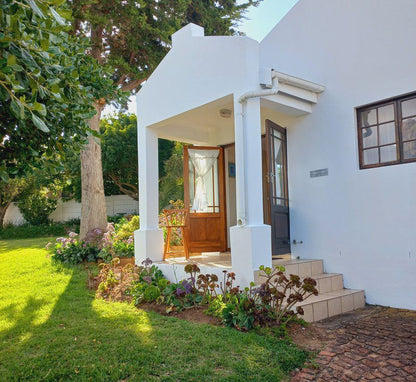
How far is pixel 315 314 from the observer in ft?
14.5

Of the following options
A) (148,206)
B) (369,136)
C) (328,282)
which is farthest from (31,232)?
(369,136)

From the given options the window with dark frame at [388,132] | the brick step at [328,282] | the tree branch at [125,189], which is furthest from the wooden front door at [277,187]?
the tree branch at [125,189]

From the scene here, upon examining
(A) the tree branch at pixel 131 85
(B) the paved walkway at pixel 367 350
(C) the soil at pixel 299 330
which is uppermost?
(A) the tree branch at pixel 131 85

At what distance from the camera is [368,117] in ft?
17.8

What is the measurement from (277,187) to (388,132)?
1.83 meters

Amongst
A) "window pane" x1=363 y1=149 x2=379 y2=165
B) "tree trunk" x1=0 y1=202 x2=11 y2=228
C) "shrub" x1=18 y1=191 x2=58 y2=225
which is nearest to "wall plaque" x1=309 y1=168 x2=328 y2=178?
"window pane" x1=363 y1=149 x2=379 y2=165

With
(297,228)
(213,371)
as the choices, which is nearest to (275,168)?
(297,228)

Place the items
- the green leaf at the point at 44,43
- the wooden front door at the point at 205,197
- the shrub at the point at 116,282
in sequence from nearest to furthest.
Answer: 1. the green leaf at the point at 44,43
2. the shrub at the point at 116,282
3. the wooden front door at the point at 205,197

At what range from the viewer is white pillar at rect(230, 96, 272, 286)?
4.67 m

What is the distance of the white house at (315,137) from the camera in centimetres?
488

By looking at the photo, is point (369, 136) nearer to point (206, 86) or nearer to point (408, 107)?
point (408, 107)

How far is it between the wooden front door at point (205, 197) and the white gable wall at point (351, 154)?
5.26 ft

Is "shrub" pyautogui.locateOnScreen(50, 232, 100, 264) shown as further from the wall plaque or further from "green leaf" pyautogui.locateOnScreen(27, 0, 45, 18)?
"green leaf" pyautogui.locateOnScreen(27, 0, 45, 18)

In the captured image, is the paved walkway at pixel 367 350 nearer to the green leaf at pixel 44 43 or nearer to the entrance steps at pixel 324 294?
the entrance steps at pixel 324 294
